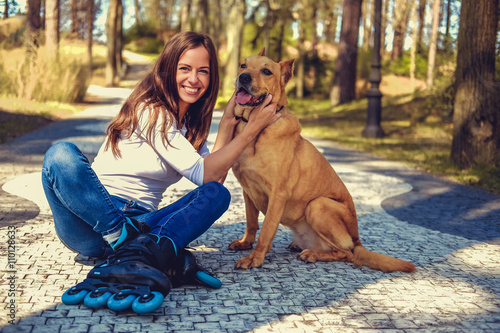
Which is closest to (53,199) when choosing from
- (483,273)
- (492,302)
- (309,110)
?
(492,302)

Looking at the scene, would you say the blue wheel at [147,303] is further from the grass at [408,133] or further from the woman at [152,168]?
the grass at [408,133]

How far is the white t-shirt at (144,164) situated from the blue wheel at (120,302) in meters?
0.88

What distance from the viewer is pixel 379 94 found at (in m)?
13.2

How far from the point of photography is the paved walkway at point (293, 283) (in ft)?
8.67

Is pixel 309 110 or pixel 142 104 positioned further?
pixel 309 110

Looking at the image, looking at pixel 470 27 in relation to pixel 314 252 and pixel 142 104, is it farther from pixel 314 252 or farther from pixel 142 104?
pixel 142 104

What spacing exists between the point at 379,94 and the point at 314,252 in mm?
10156

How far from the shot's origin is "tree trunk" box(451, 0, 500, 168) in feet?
26.4

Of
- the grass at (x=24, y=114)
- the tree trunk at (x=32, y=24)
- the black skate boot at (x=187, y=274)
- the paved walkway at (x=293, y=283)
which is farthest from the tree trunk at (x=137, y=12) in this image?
the black skate boot at (x=187, y=274)

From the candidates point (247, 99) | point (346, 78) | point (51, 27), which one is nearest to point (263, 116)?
point (247, 99)

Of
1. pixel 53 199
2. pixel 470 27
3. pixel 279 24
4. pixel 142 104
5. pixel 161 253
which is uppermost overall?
pixel 279 24

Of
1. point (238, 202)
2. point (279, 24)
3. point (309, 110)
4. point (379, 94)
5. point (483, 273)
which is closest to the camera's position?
point (483, 273)

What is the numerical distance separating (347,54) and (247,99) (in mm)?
18325

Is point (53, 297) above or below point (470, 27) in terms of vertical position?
below
